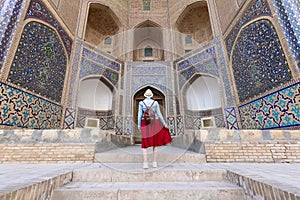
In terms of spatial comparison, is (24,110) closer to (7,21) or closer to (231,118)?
(7,21)

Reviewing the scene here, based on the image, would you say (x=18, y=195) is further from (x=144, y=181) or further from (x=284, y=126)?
(x=284, y=126)

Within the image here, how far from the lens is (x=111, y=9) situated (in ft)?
25.6

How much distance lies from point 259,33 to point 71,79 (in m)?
6.08

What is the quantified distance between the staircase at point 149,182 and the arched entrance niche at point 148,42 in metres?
6.81

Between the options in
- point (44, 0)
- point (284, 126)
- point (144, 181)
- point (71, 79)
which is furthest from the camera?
point (71, 79)

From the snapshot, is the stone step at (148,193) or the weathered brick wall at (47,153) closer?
the stone step at (148,193)

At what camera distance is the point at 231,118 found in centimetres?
529

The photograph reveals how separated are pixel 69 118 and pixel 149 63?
14.6 feet

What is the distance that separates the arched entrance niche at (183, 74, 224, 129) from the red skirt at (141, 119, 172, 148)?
4883 mm

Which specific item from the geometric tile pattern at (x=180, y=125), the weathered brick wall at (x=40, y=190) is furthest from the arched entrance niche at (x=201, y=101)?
the weathered brick wall at (x=40, y=190)

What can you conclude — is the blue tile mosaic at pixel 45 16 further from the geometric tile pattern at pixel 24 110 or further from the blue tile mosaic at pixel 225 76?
the blue tile mosaic at pixel 225 76

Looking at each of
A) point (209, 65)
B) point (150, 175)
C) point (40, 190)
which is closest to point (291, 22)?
point (209, 65)

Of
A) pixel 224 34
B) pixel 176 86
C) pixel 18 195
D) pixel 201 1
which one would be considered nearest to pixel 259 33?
pixel 224 34

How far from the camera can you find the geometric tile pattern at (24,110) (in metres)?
3.20
